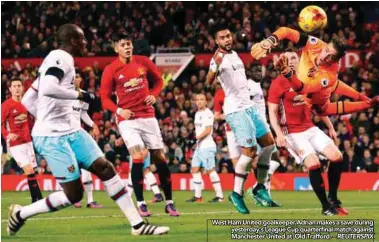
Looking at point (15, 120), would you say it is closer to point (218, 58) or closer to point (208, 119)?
point (208, 119)

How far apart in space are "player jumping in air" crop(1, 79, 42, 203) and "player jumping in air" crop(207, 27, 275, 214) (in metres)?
5.20

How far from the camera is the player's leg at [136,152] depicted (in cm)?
1396

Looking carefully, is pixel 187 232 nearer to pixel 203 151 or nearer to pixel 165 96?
pixel 203 151

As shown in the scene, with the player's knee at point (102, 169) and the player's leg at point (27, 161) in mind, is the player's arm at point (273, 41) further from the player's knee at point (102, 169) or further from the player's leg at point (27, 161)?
the player's leg at point (27, 161)

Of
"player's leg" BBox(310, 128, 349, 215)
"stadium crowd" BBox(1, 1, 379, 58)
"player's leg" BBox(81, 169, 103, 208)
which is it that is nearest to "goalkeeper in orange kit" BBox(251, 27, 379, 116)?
"player's leg" BBox(310, 128, 349, 215)

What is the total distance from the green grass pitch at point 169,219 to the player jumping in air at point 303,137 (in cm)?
43

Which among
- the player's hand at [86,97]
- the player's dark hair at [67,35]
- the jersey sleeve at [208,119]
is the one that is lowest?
the jersey sleeve at [208,119]

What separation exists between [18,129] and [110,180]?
26.2 ft

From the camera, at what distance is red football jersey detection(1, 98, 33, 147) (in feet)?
59.4

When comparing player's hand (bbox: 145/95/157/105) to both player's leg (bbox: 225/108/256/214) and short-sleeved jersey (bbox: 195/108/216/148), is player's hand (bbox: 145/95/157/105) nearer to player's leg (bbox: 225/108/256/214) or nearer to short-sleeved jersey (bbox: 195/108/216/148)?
player's leg (bbox: 225/108/256/214)

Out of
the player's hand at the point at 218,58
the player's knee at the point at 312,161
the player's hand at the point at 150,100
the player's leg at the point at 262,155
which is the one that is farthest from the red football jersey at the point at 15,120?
the player's knee at the point at 312,161

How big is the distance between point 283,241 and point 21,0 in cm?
2555

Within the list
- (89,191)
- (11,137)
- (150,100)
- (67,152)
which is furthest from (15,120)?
(67,152)

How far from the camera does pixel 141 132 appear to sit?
1409 centimetres
